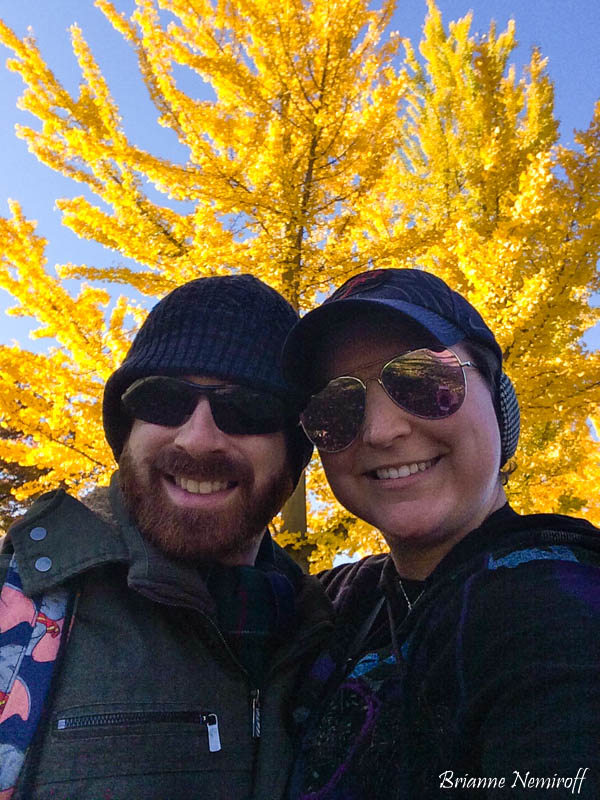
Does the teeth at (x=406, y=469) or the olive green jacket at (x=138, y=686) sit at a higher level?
the teeth at (x=406, y=469)

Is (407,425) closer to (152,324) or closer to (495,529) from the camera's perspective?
(495,529)

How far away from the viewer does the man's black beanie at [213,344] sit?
5.25 ft

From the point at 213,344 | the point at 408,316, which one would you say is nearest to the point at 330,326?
the point at 408,316

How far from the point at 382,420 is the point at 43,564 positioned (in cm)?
87

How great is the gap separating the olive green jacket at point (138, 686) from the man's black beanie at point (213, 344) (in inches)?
19.5

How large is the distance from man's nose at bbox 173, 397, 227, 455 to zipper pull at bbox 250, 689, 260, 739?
0.65 metres

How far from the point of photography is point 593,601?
815mm

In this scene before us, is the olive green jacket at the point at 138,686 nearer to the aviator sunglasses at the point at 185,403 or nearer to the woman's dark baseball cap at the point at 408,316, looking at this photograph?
the aviator sunglasses at the point at 185,403

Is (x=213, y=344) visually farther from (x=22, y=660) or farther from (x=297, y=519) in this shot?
(x=297, y=519)

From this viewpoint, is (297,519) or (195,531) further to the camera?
(297,519)

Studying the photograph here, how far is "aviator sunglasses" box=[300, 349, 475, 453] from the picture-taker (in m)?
1.23

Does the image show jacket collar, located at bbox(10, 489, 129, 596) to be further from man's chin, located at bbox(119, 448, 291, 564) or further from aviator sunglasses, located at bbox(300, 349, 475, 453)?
aviator sunglasses, located at bbox(300, 349, 475, 453)

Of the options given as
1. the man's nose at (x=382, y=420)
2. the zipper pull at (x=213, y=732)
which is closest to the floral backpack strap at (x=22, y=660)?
the zipper pull at (x=213, y=732)

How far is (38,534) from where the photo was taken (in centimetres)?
119
